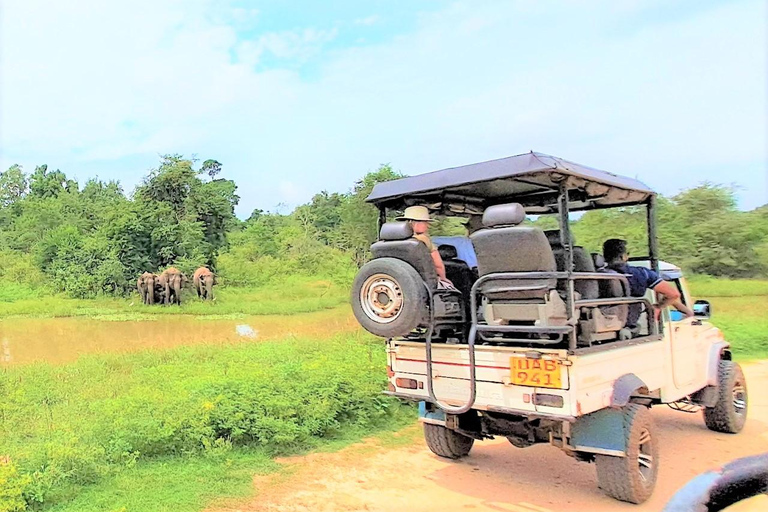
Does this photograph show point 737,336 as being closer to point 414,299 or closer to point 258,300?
point 414,299

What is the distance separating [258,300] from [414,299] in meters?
23.3

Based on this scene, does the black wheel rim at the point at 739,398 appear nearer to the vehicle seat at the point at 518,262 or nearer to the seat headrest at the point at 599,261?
the seat headrest at the point at 599,261

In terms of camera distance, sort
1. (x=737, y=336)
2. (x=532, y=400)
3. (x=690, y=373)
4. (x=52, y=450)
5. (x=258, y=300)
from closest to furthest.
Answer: (x=532, y=400)
(x=52, y=450)
(x=690, y=373)
(x=737, y=336)
(x=258, y=300)

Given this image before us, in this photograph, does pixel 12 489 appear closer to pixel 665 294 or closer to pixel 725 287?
pixel 665 294

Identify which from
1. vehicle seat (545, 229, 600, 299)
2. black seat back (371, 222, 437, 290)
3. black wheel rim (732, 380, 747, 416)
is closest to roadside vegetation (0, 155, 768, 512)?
vehicle seat (545, 229, 600, 299)

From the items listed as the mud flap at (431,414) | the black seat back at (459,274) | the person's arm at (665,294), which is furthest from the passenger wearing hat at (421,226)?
the person's arm at (665,294)

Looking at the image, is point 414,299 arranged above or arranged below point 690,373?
above

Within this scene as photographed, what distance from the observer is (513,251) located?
4215 mm

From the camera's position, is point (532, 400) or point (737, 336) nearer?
point (532, 400)

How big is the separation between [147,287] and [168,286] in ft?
3.06

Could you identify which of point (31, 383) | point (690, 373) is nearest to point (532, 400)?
point (690, 373)

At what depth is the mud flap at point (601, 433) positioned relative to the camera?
4418 millimetres

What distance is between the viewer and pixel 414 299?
446 cm

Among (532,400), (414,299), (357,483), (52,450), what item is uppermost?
(414,299)
